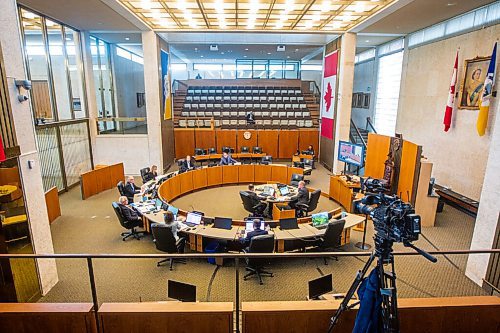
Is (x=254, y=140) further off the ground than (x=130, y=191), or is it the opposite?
(x=254, y=140)

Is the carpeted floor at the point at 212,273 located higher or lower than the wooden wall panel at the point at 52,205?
lower

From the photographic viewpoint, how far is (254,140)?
16281 mm

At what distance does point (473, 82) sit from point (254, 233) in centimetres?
844

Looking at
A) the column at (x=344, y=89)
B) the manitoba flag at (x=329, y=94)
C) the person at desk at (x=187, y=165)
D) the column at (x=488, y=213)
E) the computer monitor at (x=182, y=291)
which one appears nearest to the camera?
the computer monitor at (x=182, y=291)

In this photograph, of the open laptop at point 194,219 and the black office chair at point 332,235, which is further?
the open laptop at point 194,219

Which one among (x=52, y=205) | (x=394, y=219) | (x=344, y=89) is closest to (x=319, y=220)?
(x=394, y=219)

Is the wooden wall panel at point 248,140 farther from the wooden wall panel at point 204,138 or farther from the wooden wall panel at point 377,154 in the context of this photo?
the wooden wall panel at point 377,154

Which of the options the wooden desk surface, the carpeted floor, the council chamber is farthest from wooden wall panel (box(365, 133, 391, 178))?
the wooden desk surface

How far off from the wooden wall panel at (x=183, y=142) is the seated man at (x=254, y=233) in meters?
10.4

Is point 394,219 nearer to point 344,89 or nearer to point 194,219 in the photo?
point 194,219

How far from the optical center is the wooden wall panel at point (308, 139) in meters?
16.2

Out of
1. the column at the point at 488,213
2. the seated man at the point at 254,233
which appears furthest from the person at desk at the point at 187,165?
the column at the point at 488,213

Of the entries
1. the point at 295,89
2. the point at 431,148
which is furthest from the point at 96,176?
the point at 295,89

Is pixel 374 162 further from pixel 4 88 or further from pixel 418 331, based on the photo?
pixel 4 88
